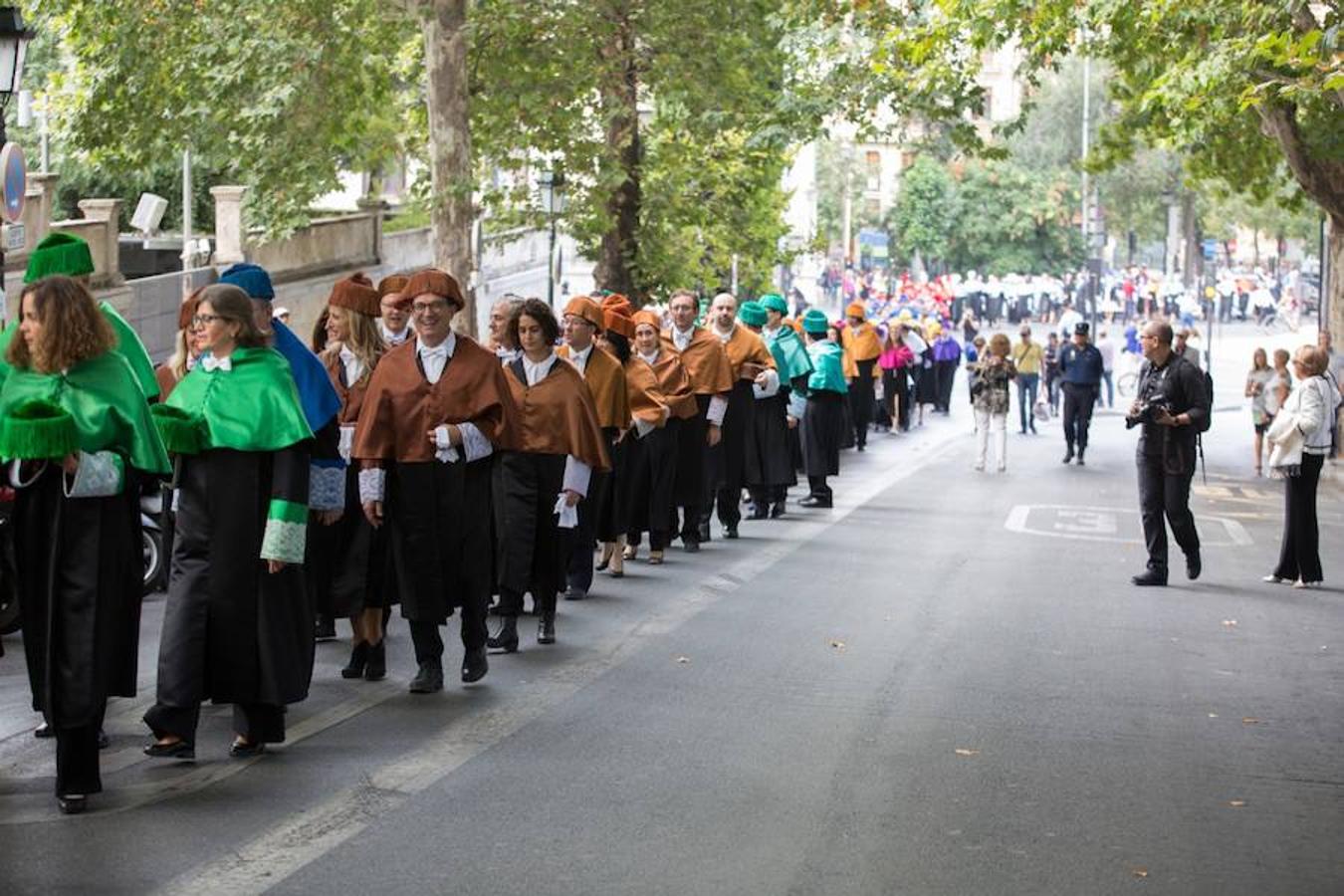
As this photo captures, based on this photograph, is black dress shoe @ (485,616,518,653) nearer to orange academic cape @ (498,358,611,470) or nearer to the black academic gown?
orange academic cape @ (498,358,611,470)

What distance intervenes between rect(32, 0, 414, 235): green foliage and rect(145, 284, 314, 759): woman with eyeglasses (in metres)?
20.5

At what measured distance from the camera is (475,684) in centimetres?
1125

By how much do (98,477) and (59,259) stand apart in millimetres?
833

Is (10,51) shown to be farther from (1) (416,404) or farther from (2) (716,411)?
(1) (416,404)

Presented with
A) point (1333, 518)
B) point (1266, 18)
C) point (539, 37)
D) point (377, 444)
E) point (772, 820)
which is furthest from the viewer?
point (539, 37)

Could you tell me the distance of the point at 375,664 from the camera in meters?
11.4

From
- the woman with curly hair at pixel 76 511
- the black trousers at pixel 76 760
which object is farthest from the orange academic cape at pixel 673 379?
the black trousers at pixel 76 760

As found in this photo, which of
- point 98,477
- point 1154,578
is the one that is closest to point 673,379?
point 1154,578

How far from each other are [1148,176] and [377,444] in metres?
92.8

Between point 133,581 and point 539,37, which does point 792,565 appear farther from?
point 539,37

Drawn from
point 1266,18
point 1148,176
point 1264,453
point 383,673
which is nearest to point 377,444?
point 383,673

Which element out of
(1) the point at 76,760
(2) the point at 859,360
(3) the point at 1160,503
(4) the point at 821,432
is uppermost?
(2) the point at 859,360

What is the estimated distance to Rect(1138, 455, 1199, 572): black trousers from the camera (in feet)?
54.3

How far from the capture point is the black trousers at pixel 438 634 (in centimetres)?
1088
